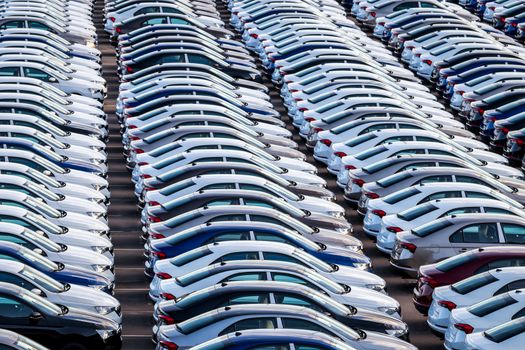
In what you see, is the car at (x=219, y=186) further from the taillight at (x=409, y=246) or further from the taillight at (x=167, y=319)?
the taillight at (x=167, y=319)

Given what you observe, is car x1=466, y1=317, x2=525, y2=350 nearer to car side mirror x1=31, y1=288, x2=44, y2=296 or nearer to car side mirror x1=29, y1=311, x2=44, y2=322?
car side mirror x1=29, y1=311, x2=44, y2=322

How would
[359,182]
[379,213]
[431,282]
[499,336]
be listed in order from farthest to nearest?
[359,182], [379,213], [431,282], [499,336]

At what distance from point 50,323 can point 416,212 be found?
8489 mm

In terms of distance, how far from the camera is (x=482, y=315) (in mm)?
20281

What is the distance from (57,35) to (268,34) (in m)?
6.67

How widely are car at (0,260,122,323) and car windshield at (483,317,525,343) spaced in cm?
550

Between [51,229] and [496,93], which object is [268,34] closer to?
[496,93]

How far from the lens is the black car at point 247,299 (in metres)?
19.4

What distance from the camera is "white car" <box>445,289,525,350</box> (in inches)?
792

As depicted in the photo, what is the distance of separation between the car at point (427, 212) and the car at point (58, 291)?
21.2ft

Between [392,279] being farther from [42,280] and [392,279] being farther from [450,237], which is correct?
[42,280]

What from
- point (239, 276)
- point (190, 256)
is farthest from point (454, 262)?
point (190, 256)

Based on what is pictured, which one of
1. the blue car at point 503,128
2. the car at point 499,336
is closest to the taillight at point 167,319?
the car at point 499,336

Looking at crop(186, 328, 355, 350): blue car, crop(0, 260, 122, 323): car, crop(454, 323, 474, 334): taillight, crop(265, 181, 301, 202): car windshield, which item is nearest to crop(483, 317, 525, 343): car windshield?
crop(454, 323, 474, 334): taillight
